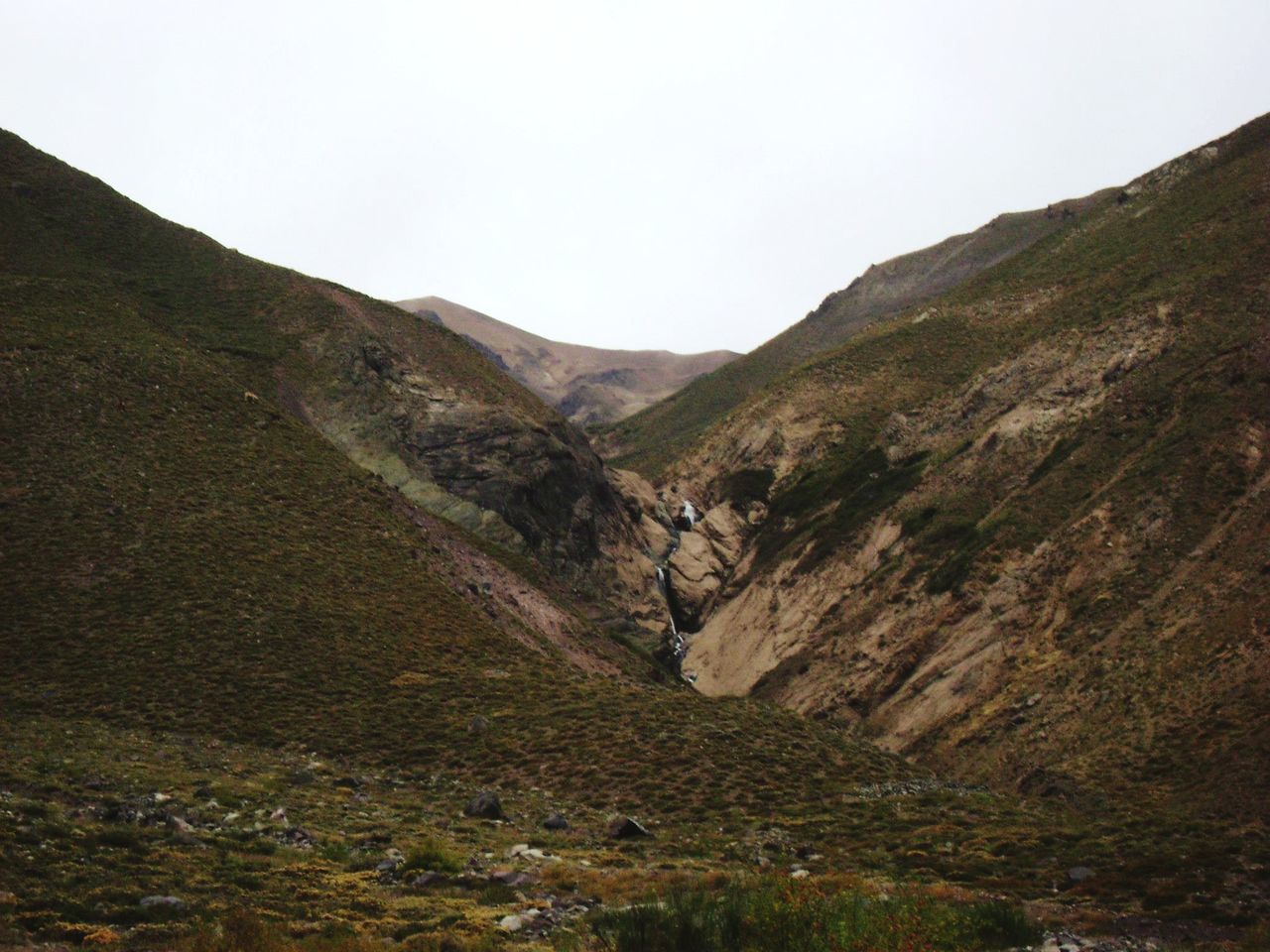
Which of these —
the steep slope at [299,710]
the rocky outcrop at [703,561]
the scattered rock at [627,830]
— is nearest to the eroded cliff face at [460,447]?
the steep slope at [299,710]

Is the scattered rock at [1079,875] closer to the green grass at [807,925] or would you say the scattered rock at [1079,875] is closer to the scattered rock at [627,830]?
the green grass at [807,925]

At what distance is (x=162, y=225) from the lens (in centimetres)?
7800

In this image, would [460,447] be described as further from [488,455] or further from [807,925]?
[807,925]

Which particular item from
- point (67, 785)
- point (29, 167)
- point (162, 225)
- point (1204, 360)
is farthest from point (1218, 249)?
point (29, 167)

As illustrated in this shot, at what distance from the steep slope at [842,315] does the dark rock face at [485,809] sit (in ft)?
312

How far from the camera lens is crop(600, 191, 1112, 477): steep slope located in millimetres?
137000

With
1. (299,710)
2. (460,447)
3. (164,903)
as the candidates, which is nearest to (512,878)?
(164,903)

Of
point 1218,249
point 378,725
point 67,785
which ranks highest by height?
point 1218,249

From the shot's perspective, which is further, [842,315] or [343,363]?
[842,315]

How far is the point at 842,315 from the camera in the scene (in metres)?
167

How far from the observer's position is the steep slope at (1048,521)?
35844 millimetres

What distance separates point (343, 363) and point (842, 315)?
375 feet

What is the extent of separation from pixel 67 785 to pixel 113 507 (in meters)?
22.2

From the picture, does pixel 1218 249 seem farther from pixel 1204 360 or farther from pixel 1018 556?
pixel 1018 556
